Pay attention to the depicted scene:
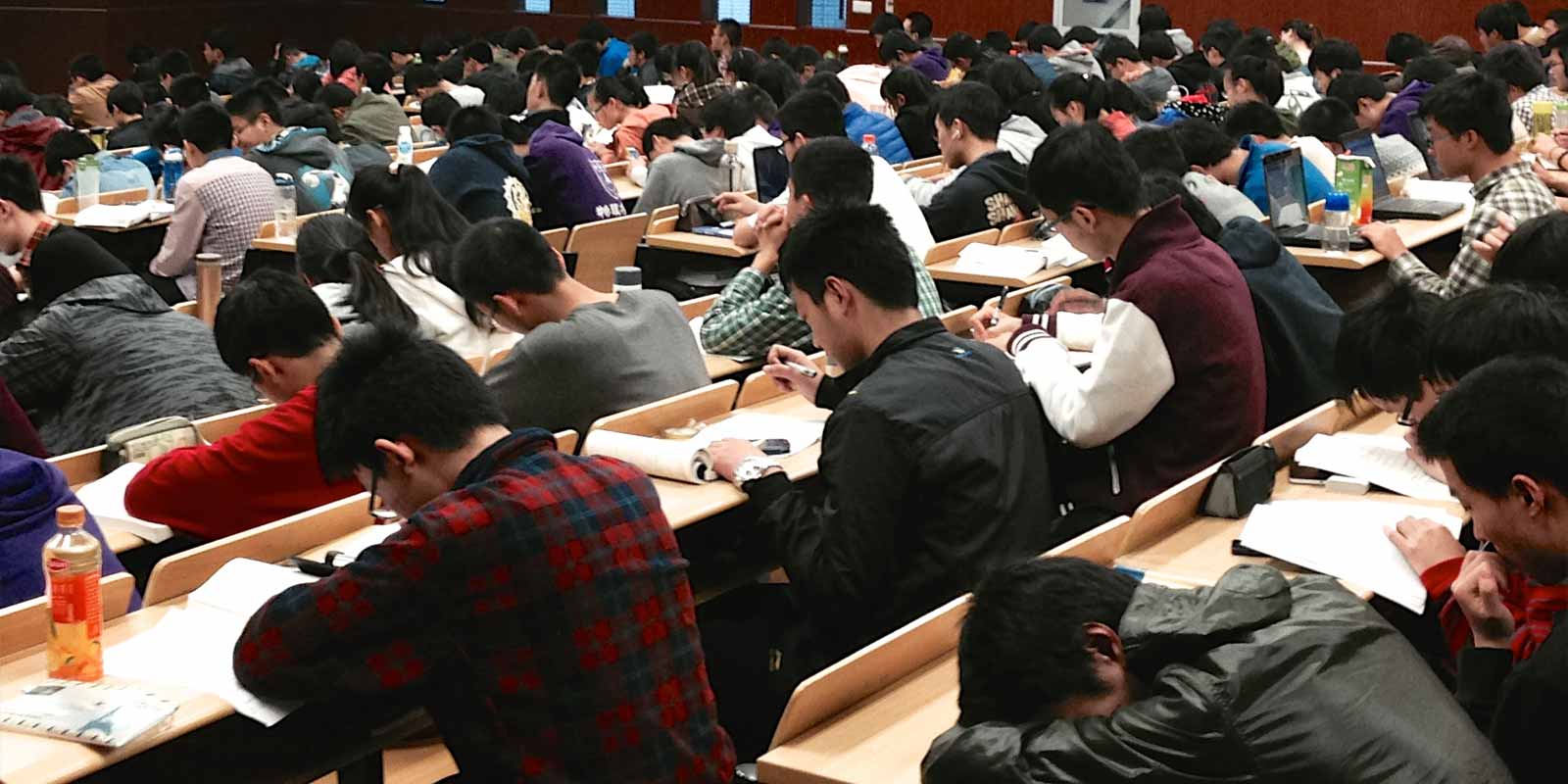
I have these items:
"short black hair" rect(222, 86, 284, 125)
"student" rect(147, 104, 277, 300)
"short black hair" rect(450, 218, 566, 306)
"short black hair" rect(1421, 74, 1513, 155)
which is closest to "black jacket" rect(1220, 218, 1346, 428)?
"short black hair" rect(1421, 74, 1513, 155)

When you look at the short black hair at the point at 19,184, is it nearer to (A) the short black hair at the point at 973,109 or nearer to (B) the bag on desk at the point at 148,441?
(B) the bag on desk at the point at 148,441

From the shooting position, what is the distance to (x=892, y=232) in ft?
11.0

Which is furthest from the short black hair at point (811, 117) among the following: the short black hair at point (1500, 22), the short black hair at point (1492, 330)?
the short black hair at point (1500, 22)

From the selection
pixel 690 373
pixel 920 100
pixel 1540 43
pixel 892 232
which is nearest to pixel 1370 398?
pixel 892 232

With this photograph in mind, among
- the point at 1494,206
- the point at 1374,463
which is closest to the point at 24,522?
the point at 1374,463

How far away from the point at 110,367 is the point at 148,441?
2.19 feet

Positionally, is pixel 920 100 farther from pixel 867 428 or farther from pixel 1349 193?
pixel 867 428

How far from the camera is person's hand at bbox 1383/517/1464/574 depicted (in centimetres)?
301

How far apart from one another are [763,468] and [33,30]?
14.7 meters

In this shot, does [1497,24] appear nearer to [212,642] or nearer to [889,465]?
[889,465]

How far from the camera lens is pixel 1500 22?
1256 centimetres

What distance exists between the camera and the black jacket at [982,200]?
22.7ft

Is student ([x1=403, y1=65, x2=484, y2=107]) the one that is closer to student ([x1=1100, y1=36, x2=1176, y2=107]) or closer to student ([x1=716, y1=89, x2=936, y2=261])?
student ([x1=1100, y1=36, x2=1176, y2=107])

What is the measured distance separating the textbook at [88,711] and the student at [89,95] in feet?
31.9
